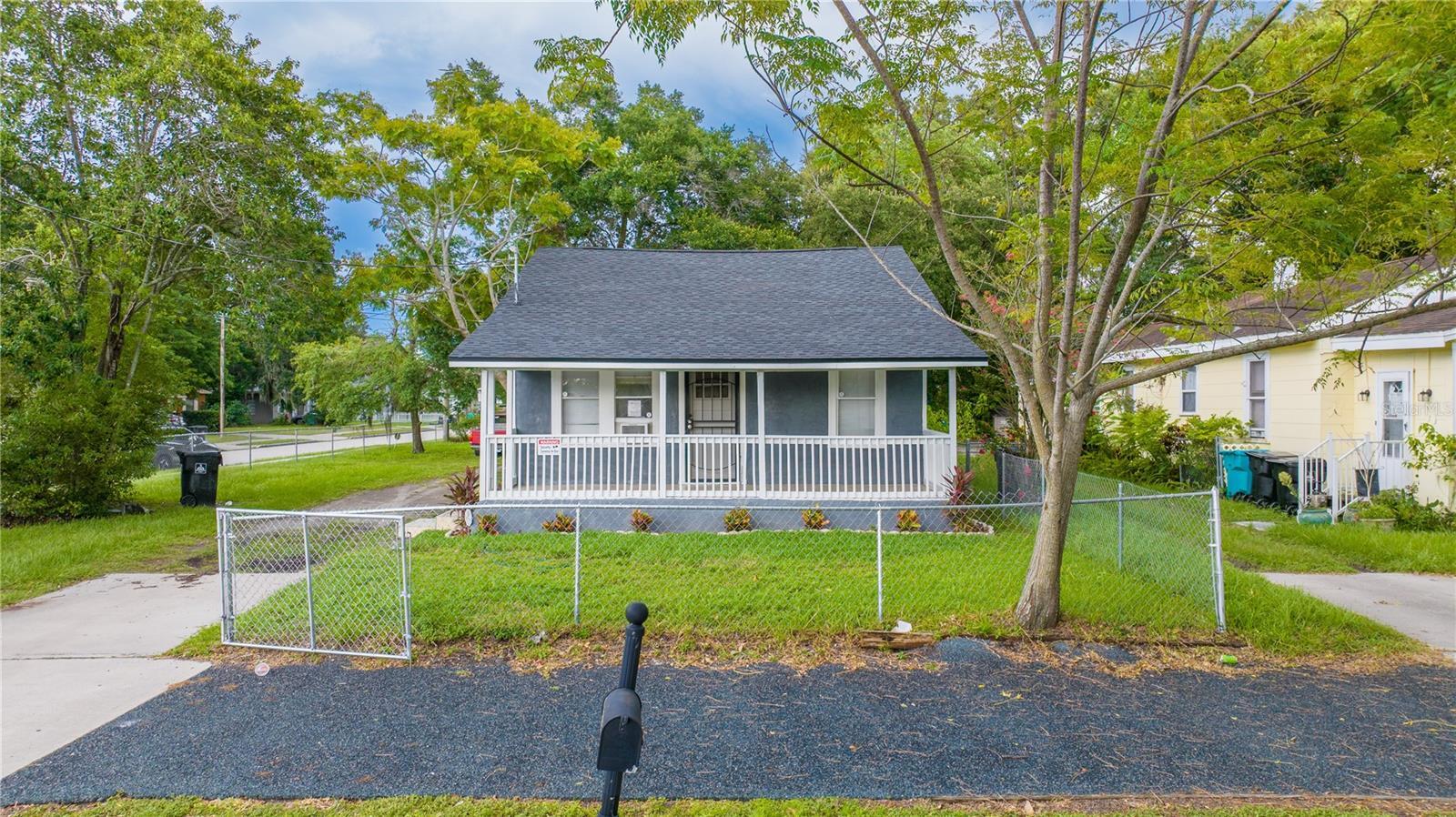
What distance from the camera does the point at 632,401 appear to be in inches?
442

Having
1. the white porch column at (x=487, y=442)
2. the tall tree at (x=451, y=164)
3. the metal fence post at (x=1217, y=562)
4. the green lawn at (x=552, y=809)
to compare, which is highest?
the tall tree at (x=451, y=164)

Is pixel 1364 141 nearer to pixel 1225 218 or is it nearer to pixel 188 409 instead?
pixel 1225 218

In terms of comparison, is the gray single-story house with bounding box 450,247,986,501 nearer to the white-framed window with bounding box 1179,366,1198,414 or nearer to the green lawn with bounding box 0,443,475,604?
the green lawn with bounding box 0,443,475,604

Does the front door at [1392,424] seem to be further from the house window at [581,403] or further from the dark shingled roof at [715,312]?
the house window at [581,403]

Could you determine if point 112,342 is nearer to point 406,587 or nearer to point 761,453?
point 406,587

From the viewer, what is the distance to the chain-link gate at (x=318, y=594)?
5148 millimetres

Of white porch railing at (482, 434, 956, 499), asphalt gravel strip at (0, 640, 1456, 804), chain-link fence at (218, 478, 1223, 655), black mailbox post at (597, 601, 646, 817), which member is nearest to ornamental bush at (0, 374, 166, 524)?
chain-link fence at (218, 478, 1223, 655)

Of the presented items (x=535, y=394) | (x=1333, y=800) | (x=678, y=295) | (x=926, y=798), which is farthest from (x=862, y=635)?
(x=678, y=295)

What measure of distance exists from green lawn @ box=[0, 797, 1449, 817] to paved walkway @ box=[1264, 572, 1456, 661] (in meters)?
3.45

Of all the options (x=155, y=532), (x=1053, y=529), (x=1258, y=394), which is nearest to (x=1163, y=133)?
(x=1053, y=529)

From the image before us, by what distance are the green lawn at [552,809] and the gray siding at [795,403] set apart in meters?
7.94

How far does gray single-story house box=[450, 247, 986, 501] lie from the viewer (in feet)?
32.6

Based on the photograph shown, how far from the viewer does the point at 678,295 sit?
40.8 ft

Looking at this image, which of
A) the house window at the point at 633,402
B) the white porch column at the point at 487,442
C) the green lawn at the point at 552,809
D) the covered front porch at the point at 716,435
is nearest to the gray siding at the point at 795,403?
the covered front porch at the point at 716,435
